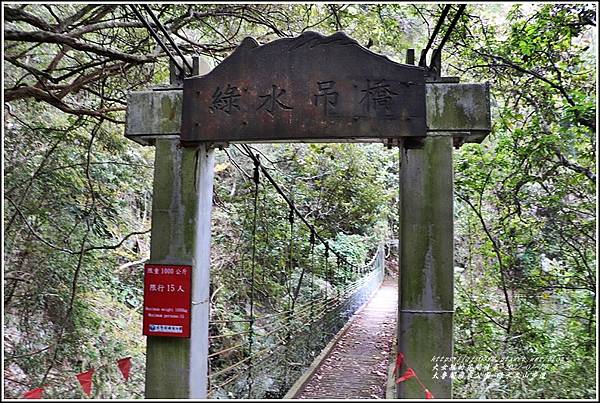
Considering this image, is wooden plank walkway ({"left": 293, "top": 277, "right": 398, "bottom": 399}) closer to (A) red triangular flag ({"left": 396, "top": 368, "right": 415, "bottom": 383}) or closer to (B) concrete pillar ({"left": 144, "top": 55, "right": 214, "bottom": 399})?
(B) concrete pillar ({"left": 144, "top": 55, "right": 214, "bottom": 399})

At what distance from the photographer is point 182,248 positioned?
82.6 inches

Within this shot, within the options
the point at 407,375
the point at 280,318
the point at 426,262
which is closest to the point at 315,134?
the point at 426,262

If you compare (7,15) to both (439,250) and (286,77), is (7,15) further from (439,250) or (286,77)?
(439,250)

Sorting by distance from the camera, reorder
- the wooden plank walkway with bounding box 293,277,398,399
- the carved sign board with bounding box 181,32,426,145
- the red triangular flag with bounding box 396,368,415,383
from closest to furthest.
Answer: the red triangular flag with bounding box 396,368,415,383, the carved sign board with bounding box 181,32,426,145, the wooden plank walkway with bounding box 293,277,398,399

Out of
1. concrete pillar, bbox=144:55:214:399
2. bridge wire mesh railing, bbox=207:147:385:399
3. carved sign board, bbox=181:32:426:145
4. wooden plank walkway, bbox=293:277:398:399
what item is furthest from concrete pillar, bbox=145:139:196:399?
wooden plank walkway, bbox=293:277:398:399

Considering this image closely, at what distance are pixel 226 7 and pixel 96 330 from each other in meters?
3.00

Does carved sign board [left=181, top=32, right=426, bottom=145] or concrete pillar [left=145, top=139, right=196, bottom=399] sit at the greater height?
carved sign board [left=181, top=32, right=426, bottom=145]

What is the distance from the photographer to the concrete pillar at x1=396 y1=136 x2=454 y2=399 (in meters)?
1.88

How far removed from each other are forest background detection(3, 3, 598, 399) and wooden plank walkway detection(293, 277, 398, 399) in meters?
0.71

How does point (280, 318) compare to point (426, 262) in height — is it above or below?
below

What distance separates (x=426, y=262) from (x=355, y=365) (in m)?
2.61

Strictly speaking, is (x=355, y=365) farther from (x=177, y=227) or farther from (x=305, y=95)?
(x=305, y=95)

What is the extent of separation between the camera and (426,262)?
1.91 m

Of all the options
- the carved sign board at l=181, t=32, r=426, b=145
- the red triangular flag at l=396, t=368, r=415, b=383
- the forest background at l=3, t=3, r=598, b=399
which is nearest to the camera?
the red triangular flag at l=396, t=368, r=415, b=383
